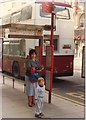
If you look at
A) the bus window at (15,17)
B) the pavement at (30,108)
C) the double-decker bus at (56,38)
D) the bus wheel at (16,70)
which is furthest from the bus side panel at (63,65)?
the pavement at (30,108)

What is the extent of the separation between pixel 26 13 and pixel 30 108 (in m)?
7.03

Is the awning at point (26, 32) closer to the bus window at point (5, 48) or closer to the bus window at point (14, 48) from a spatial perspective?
the bus window at point (14, 48)

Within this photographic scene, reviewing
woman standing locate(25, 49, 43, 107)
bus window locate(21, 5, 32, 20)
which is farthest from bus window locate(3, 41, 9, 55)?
woman standing locate(25, 49, 43, 107)

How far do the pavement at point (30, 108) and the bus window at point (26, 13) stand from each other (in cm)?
464

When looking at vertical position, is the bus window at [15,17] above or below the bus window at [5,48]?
above

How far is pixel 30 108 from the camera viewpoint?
8281 millimetres

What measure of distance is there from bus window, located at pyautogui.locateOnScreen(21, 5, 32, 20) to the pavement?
464cm

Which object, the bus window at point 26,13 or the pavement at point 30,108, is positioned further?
the bus window at point 26,13

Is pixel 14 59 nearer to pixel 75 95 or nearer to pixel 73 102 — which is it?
pixel 75 95

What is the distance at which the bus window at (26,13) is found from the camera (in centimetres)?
1405

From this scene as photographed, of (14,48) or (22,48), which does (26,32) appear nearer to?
(22,48)

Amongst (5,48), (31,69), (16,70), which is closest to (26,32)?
(31,69)

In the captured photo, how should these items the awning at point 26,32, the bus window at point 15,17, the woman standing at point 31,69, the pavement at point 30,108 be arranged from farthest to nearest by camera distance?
1. the bus window at point 15,17
2. the awning at point 26,32
3. the woman standing at point 31,69
4. the pavement at point 30,108

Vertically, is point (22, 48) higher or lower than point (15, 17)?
lower
